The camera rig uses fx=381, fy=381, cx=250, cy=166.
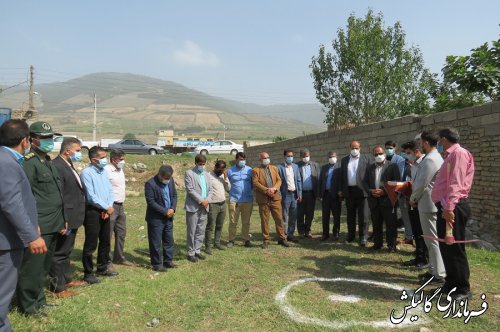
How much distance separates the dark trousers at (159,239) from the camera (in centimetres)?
592

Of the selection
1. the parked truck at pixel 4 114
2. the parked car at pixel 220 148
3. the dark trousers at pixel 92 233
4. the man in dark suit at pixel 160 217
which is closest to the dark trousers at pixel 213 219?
the man in dark suit at pixel 160 217

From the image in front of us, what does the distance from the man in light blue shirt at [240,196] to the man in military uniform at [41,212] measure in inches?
146

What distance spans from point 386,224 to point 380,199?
465 millimetres

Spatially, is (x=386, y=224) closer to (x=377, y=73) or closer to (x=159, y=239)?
(x=159, y=239)

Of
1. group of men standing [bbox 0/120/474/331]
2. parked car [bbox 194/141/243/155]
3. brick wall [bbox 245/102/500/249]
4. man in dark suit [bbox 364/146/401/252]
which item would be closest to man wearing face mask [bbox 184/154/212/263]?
group of men standing [bbox 0/120/474/331]

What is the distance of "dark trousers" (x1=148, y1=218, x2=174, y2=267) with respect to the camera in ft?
19.4

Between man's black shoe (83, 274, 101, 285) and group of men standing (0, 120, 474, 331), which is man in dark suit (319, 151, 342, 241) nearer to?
group of men standing (0, 120, 474, 331)

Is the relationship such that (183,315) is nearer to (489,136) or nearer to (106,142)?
(489,136)

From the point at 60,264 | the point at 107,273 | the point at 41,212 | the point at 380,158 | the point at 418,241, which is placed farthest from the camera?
the point at 380,158

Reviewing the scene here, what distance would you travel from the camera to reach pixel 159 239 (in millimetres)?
5961

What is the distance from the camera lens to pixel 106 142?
123 feet

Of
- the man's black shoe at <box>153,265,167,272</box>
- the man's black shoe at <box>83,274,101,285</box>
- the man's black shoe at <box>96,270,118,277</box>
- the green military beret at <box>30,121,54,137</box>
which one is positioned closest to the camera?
the green military beret at <box>30,121,54,137</box>

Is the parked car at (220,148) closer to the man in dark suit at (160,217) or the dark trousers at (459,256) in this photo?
the man in dark suit at (160,217)

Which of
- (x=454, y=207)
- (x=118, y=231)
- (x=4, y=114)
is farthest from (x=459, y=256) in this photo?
(x=4, y=114)
